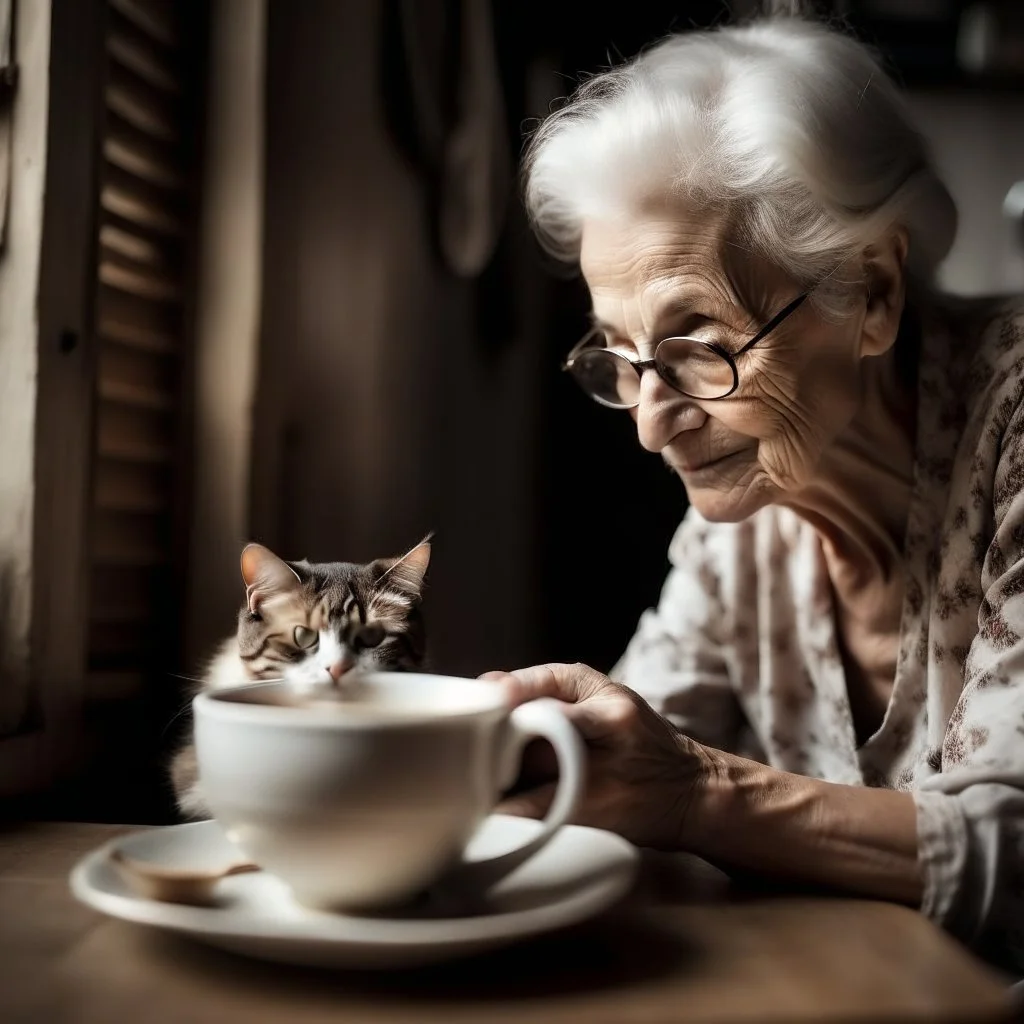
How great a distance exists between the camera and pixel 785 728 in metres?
1.41

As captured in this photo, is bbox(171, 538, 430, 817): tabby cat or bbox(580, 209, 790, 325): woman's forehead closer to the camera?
bbox(171, 538, 430, 817): tabby cat

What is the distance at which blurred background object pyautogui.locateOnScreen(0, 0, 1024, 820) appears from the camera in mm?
1070

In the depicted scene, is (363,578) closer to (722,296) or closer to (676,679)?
(722,296)

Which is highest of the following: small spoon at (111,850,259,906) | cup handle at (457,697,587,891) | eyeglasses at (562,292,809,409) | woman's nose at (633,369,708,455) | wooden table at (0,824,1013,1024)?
→ eyeglasses at (562,292,809,409)

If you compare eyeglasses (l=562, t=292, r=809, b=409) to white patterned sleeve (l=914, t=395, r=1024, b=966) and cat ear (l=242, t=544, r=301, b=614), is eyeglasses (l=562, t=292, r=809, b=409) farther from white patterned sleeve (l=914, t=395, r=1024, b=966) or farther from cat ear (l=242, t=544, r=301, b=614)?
cat ear (l=242, t=544, r=301, b=614)

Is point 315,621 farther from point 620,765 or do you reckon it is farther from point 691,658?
point 691,658

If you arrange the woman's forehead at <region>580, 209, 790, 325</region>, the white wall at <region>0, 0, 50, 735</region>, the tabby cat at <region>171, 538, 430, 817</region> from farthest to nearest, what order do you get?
the woman's forehead at <region>580, 209, 790, 325</region> → the white wall at <region>0, 0, 50, 735</region> → the tabby cat at <region>171, 538, 430, 817</region>

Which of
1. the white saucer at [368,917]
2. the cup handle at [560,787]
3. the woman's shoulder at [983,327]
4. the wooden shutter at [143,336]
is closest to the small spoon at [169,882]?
the white saucer at [368,917]

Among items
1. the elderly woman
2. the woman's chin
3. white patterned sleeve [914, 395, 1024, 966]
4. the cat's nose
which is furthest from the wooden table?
the woman's chin

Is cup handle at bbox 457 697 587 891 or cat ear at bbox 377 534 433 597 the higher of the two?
cat ear at bbox 377 534 433 597

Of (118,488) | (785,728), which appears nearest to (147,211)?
(118,488)

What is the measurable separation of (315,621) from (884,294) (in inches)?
28.7

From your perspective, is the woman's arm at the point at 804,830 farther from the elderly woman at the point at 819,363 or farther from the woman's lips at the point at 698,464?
the woman's lips at the point at 698,464

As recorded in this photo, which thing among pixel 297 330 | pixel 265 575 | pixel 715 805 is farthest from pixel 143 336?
pixel 715 805
